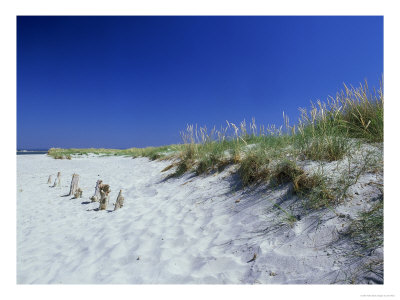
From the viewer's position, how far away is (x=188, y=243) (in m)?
2.32

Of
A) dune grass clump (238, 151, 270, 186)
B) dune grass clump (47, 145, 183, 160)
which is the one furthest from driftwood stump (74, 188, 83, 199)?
dune grass clump (238, 151, 270, 186)

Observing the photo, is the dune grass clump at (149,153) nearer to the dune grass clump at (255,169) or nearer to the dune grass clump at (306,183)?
the dune grass clump at (255,169)

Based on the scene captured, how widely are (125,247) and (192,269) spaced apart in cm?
87

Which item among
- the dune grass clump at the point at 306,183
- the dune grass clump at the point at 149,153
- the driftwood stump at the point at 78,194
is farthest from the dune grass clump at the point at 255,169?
the driftwood stump at the point at 78,194

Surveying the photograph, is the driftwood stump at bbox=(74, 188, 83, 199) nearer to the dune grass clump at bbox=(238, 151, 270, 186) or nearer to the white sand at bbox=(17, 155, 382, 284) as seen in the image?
the white sand at bbox=(17, 155, 382, 284)

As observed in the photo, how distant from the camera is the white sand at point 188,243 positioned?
1.74 metres

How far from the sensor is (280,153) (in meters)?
3.37

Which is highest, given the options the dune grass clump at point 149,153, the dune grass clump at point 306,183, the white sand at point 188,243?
the dune grass clump at point 149,153

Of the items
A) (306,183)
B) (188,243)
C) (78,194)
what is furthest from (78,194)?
(306,183)

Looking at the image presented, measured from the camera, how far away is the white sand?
174cm
